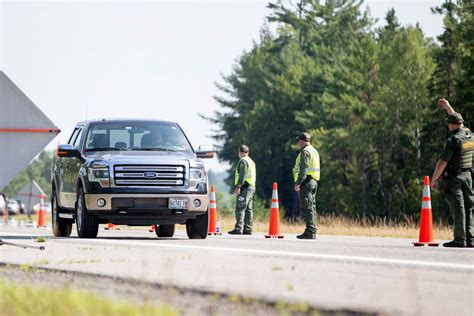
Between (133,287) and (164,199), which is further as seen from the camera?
(164,199)

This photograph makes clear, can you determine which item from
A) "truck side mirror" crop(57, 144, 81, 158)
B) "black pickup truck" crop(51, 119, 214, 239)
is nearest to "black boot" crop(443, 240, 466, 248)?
"black pickup truck" crop(51, 119, 214, 239)

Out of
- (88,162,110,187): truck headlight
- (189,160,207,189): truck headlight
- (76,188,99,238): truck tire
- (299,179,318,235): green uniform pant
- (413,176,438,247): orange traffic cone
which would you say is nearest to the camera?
(413,176,438,247): orange traffic cone

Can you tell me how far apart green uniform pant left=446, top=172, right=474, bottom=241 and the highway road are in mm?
1045

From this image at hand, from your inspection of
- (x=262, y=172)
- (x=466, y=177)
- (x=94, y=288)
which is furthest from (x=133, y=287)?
(x=262, y=172)

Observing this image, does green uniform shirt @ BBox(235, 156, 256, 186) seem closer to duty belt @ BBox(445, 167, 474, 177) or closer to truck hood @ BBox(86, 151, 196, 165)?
truck hood @ BBox(86, 151, 196, 165)

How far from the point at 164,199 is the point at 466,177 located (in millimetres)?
5066

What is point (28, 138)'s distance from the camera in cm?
1648

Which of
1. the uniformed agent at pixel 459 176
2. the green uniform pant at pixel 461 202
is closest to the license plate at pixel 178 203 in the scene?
the uniformed agent at pixel 459 176

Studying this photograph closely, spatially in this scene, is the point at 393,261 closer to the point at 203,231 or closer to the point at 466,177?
the point at 466,177

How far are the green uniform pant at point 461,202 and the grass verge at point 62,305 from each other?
28.2ft

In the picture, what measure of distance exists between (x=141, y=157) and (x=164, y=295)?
33.2 feet

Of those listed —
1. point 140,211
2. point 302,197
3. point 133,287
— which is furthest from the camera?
point 302,197

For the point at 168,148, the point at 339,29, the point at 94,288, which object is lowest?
the point at 94,288

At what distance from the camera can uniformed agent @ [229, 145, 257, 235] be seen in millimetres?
24406
